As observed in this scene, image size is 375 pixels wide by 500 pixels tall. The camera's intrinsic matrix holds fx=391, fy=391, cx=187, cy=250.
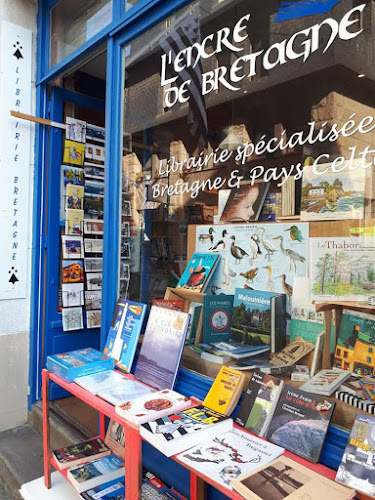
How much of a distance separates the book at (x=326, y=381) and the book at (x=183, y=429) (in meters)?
0.32

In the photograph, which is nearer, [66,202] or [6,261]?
[6,261]

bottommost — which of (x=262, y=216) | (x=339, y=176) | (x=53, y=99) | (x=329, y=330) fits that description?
(x=329, y=330)

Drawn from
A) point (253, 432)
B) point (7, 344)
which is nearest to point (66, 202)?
point (7, 344)

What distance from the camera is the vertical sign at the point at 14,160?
105 inches

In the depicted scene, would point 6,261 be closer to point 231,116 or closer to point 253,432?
point 231,116

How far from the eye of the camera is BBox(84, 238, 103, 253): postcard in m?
3.12

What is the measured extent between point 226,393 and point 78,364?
0.73m

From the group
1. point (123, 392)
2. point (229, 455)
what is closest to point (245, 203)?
point (123, 392)

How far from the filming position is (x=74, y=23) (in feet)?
8.87

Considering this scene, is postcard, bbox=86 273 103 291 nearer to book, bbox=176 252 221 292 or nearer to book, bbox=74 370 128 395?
book, bbox=176 252 221 292

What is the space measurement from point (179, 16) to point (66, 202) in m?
1.61

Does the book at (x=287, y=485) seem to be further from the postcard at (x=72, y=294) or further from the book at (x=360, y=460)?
the postcard at (x=72, y=294)

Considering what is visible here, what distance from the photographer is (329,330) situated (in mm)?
1505

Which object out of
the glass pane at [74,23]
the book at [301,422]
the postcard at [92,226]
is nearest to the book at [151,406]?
the book at [301,422]
